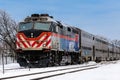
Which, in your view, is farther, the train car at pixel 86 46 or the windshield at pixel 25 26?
the train car at pixel 86 46

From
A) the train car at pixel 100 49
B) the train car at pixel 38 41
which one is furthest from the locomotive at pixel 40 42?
the train car at pixel 100 49

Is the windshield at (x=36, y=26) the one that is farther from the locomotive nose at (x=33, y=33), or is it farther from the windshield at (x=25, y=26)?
the locomotive nose at (x=33, y=33)

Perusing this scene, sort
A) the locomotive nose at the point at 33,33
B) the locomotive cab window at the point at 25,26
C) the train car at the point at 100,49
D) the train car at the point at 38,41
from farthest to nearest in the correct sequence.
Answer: the train car at the point at 100,49, the locomotive cab window at the point at 25,26, the locomotive nose at the point at 33,33, the train car at the point at 38,41

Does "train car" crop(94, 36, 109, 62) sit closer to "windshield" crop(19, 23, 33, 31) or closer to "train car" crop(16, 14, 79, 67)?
"train car" crop(16, 14, 79, 67)

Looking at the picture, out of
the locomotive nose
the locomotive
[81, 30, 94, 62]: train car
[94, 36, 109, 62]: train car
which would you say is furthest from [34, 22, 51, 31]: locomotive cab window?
[94, 36, 109, 62]: train car

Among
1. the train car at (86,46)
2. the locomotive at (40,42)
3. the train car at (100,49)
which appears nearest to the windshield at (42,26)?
the locomotive at (40,42)

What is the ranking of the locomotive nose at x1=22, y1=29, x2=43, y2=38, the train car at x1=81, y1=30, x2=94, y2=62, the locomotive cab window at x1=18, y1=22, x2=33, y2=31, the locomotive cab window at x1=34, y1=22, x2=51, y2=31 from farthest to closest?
the train car at x1=81, y1=30, x2=94, y2=62
the locomotive cab window at x1=18, y1=22, x2=33, y2=31
the locomotive cab window at x1=34, y1=22, x2=51, y2=31
the locomotive nose at x1=22, y1=29, x2=43, y2=38

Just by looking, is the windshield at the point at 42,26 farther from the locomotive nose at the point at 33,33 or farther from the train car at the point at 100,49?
the train car at the point at 100,49

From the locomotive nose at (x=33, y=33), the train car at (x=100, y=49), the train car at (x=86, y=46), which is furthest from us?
the train car at (x=100, y=49)

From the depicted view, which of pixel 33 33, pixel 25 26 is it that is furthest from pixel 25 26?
pixel 33 33

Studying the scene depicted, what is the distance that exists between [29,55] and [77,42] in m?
11.6

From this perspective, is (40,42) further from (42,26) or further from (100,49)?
(100,49)

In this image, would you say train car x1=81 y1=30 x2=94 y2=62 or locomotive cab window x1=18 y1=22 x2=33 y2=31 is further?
train car x1=81 y1=30 x2=94 y2=62

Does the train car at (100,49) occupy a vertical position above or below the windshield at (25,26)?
below
